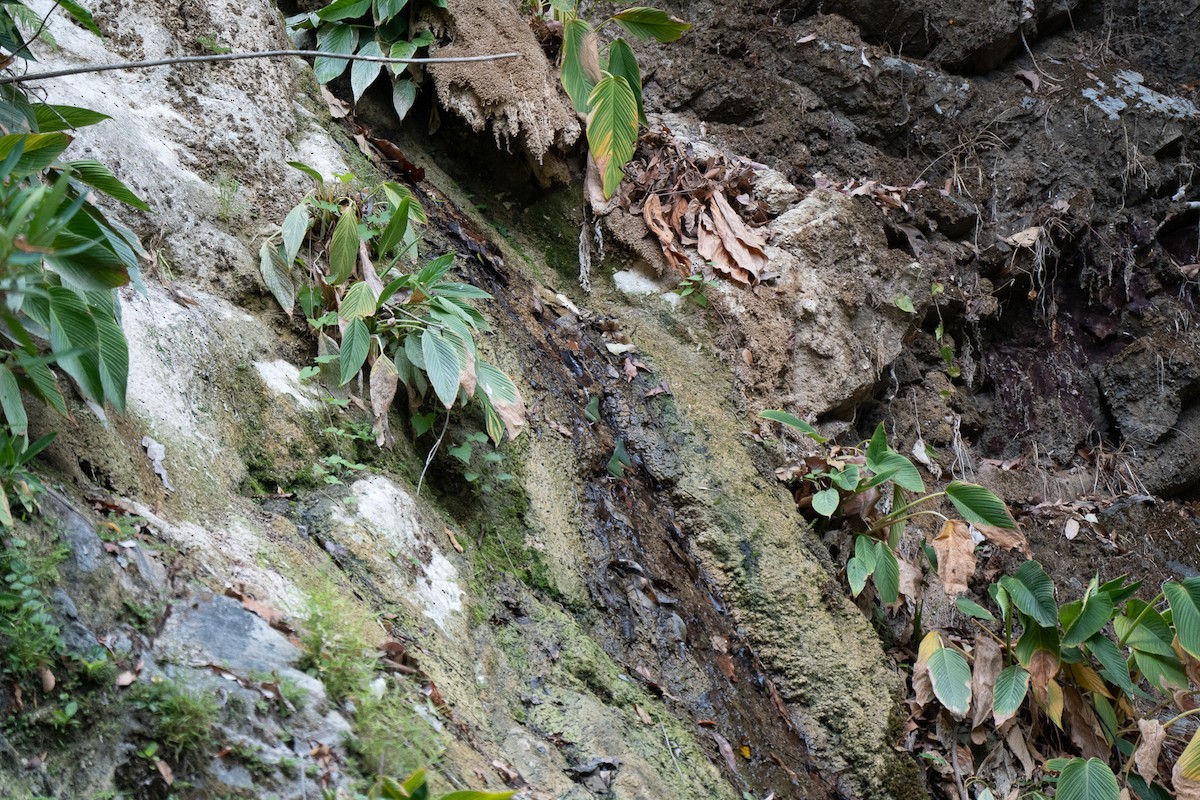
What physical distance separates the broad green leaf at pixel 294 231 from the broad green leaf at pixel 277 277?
1.4 inches

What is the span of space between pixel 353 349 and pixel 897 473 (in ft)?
8.14

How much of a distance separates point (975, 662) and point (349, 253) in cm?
327

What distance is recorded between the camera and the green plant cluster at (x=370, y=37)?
4293mm

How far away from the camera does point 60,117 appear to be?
2365 mm

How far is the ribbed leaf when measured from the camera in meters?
3.77

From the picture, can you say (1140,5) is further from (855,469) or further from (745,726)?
(745,726)

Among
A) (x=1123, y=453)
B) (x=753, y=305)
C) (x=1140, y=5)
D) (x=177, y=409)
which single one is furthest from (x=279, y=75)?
(x=1140, y=5)

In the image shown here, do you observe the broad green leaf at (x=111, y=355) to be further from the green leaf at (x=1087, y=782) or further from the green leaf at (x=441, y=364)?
the green leaf at (x=1087, y=782)

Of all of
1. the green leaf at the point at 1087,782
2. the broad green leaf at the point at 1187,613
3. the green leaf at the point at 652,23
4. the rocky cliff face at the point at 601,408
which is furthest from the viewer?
the green leaf at the point at 652,23

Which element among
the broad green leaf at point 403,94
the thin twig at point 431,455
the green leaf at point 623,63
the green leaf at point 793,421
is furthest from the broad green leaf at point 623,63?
the thin twig at point 431,455

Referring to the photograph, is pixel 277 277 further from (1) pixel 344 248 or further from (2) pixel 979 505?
(2) pixel 979 505

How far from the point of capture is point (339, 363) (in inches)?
125

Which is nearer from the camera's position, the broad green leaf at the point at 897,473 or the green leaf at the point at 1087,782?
the green leaf at the point at 1087,782

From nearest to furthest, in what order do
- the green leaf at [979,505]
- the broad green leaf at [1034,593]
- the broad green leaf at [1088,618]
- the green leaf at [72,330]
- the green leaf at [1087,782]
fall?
the green leaf at [72,330], the green leaf at [1087,782], the broad green leaf at [1088,618], the broad green leaf at [1034,593], the green leaf at [979,505]
